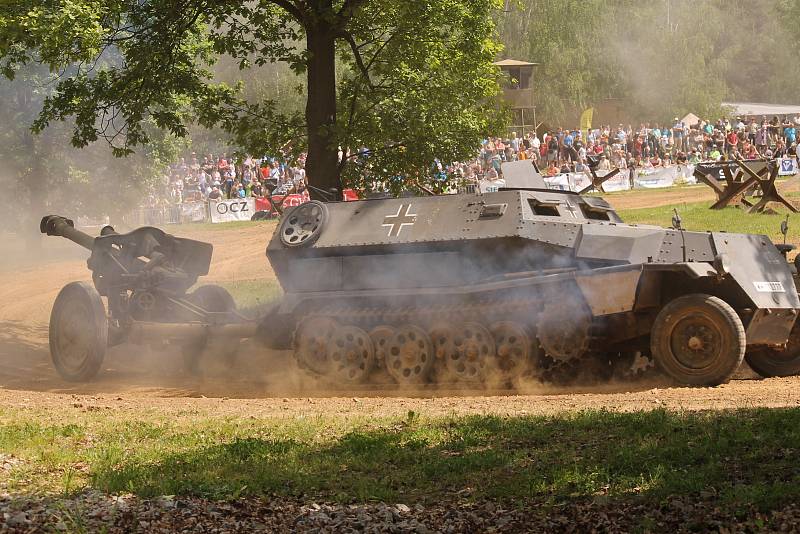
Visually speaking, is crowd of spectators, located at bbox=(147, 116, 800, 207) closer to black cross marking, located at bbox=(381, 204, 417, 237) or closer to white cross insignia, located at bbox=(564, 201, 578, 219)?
black cross marking, located at bbox=(381, 204, 417, 237)

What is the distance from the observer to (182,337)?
17578 millimetres

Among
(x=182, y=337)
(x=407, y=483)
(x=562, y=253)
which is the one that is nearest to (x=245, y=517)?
(x=407, y=483)

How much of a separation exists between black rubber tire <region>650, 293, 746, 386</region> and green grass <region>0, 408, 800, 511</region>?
2.83 meters

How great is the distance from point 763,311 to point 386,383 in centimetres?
524

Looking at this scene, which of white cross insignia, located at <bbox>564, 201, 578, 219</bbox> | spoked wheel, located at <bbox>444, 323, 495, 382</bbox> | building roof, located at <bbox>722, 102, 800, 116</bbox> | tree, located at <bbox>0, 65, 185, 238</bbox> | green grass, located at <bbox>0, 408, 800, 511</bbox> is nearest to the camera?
green grass, located at <bbox>0, 408, 800, 511</bbox>

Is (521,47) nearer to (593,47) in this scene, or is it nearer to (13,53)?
(593,47)

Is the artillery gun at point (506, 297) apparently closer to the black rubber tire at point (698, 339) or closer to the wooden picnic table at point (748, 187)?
the black rubber tire at point (698, 339)

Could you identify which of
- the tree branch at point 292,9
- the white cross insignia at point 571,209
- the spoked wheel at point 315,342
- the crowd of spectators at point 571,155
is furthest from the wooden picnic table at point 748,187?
the spoked wheel at point 315,342

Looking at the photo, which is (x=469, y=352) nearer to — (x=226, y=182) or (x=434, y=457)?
(x=434, y=457)

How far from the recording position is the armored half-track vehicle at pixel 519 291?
1458 centimetres

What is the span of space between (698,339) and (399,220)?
445 cm

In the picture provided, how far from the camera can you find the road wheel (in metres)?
15.9

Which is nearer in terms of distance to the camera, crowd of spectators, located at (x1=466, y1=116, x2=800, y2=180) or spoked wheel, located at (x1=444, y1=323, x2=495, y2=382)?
spoked wheel, located at (x1=444, y1=323, x2=495, y2=382)

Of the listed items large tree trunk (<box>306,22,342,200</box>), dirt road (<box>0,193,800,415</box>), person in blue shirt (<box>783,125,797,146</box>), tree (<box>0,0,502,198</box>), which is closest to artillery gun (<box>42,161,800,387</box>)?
dirt road (<box>0,193,800,415</box>)
